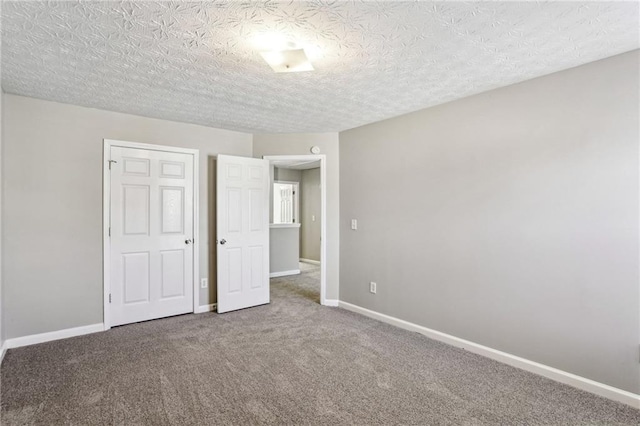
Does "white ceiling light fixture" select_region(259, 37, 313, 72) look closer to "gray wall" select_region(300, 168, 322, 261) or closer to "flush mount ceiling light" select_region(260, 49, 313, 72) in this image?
"flush mount ceiling light" select_region(260, 49, 313, 72)

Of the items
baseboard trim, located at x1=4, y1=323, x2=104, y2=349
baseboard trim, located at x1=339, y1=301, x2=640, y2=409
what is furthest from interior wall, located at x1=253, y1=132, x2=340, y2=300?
baseboard trim, located at x1=4, y1=323, x2=104, y2=349

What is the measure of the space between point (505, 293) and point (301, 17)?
263 cm

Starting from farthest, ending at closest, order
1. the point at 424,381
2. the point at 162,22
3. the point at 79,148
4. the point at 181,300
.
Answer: the point at 181,300 < the point at 79,148 < the point at 424,381 < the point at 162,22

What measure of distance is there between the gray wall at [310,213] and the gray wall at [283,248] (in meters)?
1.26

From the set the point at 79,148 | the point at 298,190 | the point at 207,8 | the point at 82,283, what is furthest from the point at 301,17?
the point at 298,190

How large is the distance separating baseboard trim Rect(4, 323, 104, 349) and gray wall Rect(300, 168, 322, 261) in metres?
5.14

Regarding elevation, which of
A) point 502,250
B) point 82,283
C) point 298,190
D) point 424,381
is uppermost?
point 298,190

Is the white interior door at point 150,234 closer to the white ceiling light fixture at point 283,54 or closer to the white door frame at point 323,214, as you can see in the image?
the white door frame at point 323,214

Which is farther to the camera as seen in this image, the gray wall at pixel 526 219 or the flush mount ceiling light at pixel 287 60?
the gray wall at pixel 526 219

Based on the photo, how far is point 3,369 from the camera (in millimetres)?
2590

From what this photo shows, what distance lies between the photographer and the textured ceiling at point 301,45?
175 centimetres

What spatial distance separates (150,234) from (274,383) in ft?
7.59

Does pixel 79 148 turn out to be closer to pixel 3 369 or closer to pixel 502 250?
pixel 3 369

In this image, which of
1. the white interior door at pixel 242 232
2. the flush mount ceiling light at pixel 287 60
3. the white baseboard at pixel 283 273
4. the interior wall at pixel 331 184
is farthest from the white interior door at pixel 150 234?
the white baseboard at pixel 283 273
